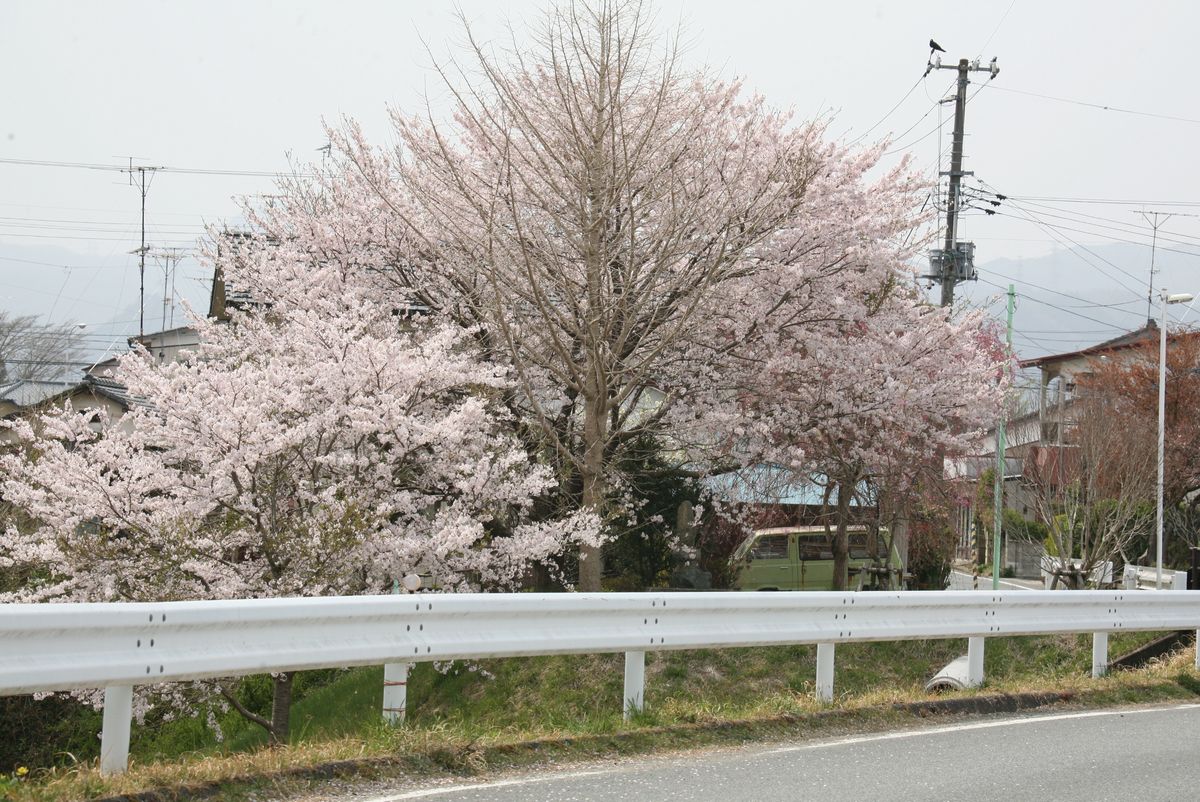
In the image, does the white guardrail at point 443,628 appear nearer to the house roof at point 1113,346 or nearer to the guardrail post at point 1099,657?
the guardrail post at point 1099,657

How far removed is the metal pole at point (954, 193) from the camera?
2799 cm

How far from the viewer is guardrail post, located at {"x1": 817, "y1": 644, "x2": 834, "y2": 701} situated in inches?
311

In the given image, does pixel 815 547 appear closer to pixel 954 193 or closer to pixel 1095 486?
pixel 1095 486

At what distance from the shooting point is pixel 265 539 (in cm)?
1327

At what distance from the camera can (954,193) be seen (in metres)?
29.4

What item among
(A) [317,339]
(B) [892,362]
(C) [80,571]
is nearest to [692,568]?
(B) [892,362]

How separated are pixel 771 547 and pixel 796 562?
633 mm

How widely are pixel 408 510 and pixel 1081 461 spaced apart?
50.2ft

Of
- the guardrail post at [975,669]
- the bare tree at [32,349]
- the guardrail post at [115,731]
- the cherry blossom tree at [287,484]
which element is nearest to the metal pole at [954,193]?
the cherry blossom tree at [287,484]

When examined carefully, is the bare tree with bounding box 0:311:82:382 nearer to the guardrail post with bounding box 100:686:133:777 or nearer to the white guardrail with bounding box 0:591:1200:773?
the white guardrail with bounding box 0:591:1200:773

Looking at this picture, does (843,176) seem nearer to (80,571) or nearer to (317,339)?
(317,339)

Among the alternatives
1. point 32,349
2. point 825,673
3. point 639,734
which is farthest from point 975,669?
point 32,349

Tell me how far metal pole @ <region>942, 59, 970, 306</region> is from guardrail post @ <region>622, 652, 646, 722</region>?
21.2 metres

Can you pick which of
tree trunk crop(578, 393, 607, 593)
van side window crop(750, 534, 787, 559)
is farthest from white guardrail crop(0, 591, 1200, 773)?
van side window crop(750, 534, 787, 559)
